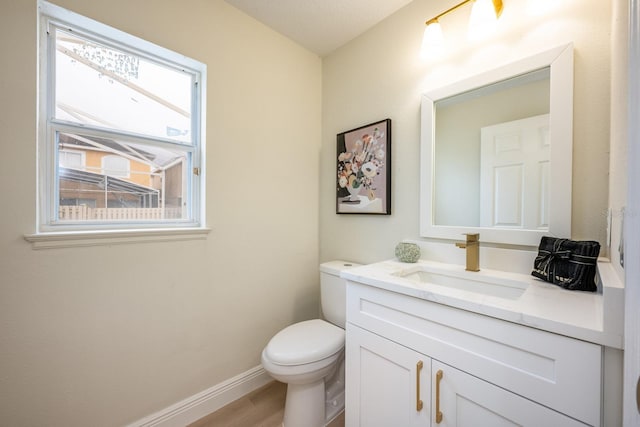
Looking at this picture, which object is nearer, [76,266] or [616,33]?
[616,33]

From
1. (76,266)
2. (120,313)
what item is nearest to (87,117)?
(76,266)

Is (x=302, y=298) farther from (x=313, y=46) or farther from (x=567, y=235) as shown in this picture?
(x=313, y=46)

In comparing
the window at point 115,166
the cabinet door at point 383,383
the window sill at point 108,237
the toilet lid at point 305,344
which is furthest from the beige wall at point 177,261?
the cabinet door at point 383,383

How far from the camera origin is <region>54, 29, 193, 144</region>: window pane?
1152 millimetres

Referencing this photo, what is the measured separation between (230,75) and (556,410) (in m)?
1.97

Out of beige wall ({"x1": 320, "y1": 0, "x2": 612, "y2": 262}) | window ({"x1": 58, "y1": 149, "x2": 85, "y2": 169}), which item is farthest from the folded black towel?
window ({"x1": 58, "y1": 149, "x2": 85, "y2": 169})

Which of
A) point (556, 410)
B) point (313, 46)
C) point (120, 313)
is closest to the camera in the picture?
point (556, 410)

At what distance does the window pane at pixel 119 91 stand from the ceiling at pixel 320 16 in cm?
62

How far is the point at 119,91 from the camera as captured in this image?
4.20 ft

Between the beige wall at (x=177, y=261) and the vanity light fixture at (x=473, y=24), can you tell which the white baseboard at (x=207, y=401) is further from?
the vanity light fixture at (x=473, y=24)

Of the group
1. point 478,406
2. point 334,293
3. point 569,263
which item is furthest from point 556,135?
point 334,293

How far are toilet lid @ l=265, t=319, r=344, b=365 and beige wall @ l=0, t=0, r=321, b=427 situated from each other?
36cm

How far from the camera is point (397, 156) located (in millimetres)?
1540

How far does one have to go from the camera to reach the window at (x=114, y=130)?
111 cm
